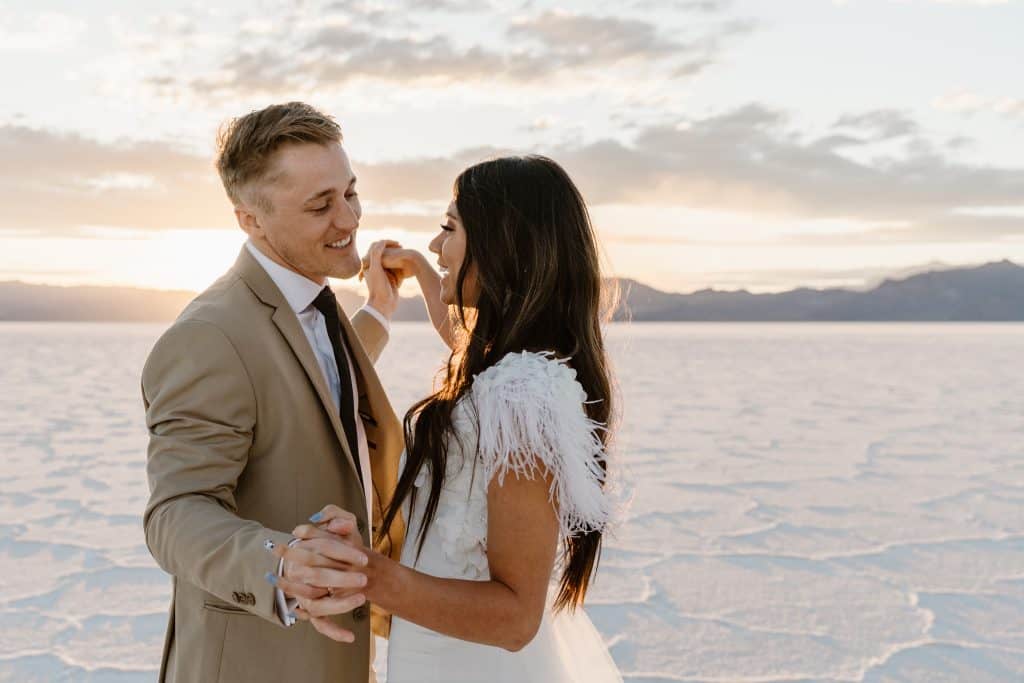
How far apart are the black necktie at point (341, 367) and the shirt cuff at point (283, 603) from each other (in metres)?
0.46

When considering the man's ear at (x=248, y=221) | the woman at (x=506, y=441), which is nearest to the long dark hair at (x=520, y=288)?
the woman at (x=506, y=441)

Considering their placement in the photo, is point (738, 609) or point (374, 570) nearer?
point (374, 570)

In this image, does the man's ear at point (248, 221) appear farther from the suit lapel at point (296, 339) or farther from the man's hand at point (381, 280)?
the man's hand at point (381, 280)

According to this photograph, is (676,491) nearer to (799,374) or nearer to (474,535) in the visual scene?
(474,535)

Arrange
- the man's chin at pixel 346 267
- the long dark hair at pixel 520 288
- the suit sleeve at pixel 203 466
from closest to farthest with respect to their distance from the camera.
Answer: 1. the suit sleeve at pixel 203 466
2. the long dark hair at pixel 520 288
3. the man's chin at pixel 346 267

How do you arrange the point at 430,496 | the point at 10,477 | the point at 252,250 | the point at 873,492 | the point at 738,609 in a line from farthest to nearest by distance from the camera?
the point at 10,477
the point at 873,492
the point at 738,609
the point at 252,250
the point at 430,496

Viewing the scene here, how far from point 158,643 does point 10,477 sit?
459cm

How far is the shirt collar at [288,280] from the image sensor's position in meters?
2.16

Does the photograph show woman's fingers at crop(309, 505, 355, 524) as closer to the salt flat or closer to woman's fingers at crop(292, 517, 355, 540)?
woman's fingers at crop(292, 517, 355, 540)

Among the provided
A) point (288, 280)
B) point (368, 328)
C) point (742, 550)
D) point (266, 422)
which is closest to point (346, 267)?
point (288, 280)

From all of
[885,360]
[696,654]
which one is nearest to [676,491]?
[696,654]

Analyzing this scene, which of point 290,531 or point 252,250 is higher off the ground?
point 252,250

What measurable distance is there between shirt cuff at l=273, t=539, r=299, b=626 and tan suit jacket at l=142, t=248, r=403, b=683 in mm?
65

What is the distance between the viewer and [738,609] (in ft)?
15.3
